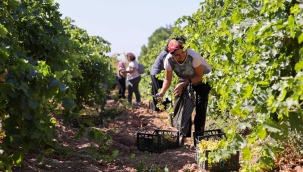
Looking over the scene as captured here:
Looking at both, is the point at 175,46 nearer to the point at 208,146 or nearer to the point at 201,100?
the point at 201,100

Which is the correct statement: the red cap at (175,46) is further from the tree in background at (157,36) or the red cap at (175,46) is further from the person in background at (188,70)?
the tree in background at (157,36)

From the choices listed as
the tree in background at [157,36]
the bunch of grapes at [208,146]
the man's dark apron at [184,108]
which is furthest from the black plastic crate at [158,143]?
the tree in background at [157,36]

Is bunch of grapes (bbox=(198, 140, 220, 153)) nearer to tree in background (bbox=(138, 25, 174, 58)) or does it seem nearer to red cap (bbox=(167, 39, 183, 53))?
red cap (bbox=(167, 39, 183, 53))

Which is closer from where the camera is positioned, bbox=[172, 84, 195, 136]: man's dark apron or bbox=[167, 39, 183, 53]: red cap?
bbox=[167, 39, 183, 53]: red cap

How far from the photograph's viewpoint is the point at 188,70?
18.6 feet

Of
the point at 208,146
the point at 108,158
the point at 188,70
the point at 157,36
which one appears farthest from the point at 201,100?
the point at 157,36

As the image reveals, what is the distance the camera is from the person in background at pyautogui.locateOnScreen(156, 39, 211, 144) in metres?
5.48

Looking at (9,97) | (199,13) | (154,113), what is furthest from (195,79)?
(154,113)

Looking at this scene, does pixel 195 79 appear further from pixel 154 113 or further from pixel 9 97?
pixel 154 113

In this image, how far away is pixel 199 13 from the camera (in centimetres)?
871

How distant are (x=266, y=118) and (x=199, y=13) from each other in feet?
19.0

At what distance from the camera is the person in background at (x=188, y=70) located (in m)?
5.48

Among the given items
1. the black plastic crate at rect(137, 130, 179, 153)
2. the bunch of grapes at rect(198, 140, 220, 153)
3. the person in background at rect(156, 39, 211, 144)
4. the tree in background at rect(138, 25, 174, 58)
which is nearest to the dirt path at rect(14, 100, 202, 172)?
the black plastic crate at rect(137, 130, 179, 153)

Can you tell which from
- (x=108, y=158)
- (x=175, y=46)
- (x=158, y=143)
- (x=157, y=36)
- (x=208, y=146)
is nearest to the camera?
(x=208, y=146)
